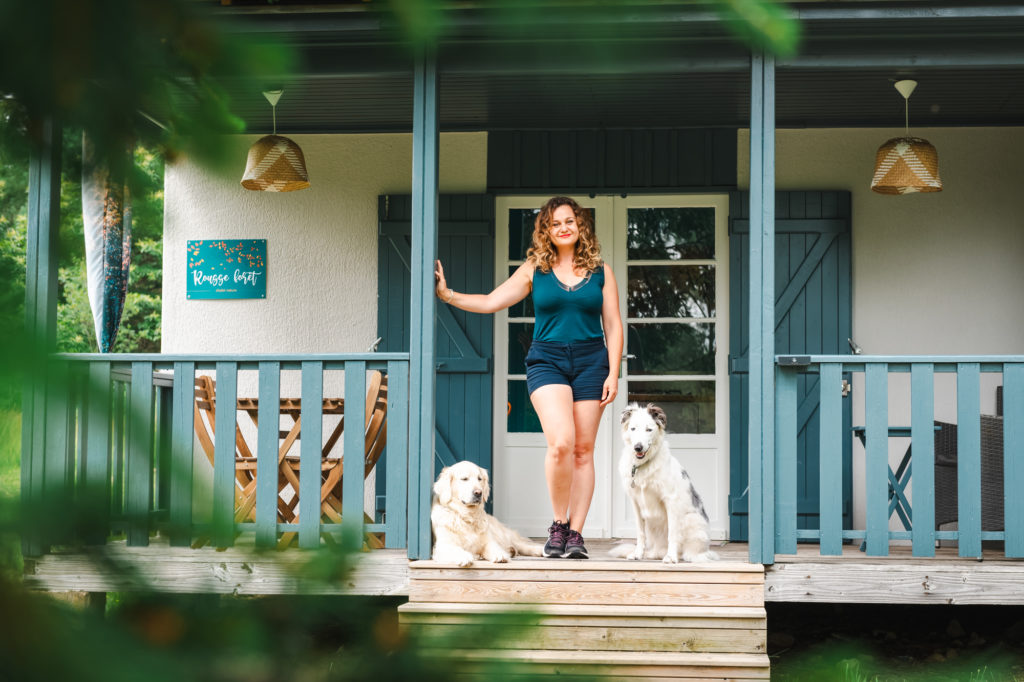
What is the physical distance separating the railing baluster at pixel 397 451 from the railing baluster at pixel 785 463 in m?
1.74

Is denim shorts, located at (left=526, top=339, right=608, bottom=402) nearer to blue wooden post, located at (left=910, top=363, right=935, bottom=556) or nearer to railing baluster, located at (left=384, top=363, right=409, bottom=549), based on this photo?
railing baluster, located at (left=384, top=363, right=409, bottom=549)

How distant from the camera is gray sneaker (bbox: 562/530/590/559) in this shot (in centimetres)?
493

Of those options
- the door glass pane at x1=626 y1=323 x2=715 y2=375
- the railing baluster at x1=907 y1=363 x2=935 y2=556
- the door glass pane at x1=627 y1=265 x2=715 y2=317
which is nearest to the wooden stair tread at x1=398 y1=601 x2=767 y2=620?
the railing baluster at x1=907 y1=363 x2=935 y2=556

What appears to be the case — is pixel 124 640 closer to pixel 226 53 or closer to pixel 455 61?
pixel 226 53

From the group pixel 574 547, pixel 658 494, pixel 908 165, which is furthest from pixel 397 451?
pixel 908 165

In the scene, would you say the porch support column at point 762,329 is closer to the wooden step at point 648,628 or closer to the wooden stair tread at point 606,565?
the wooden stair tread at point 606,565

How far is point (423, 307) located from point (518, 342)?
2.01 meters

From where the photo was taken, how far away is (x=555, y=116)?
6.59 meters

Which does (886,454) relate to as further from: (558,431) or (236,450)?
(236,450)

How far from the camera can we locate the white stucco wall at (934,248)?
6.50 meters

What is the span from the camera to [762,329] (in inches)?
189

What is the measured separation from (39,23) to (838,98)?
20.1 ft

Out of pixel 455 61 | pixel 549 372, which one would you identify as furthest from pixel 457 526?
pixel 455 61

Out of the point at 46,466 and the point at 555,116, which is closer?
the point at 46,466
